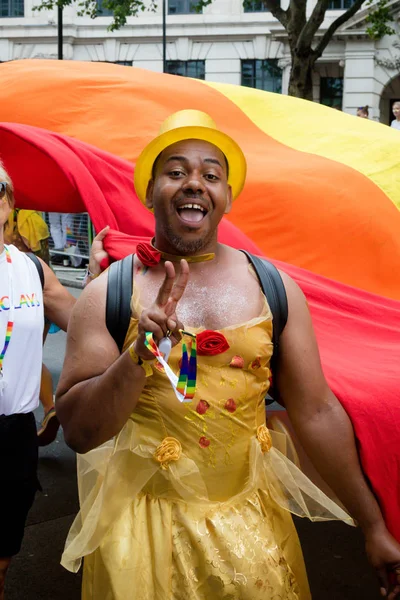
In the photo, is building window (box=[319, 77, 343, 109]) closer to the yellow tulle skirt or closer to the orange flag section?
the orange flag section

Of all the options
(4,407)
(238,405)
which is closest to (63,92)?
(4,407)

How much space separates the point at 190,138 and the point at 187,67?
26.6 metres

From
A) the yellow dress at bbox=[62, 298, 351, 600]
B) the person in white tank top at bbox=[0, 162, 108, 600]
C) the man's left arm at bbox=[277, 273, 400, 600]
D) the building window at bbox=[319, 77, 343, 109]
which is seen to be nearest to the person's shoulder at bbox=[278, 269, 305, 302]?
the man's left arm at bbox=[277, 273, 400, 600]

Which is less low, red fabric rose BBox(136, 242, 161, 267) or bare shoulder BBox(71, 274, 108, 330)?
red fabric rose BBox(136, 242, 161, 267)

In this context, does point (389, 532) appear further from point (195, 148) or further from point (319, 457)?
point (195, 148)

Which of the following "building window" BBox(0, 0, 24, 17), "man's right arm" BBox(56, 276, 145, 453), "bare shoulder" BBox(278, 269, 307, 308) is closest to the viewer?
"man's right arm" BBox(56, 276, 145, 453)

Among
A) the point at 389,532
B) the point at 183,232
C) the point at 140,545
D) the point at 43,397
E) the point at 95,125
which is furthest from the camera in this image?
the point at 43,397

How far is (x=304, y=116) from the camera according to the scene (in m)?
4.94

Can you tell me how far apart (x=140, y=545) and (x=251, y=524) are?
30 cm

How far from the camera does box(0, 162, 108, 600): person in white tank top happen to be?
9.18ft

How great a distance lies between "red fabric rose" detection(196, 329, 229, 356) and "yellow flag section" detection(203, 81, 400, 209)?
2355 millimetres

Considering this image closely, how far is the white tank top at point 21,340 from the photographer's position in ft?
9.21

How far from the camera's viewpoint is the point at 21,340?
9.32 feet

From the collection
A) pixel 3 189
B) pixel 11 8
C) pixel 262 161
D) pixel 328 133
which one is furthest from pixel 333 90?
pixel 3 189
